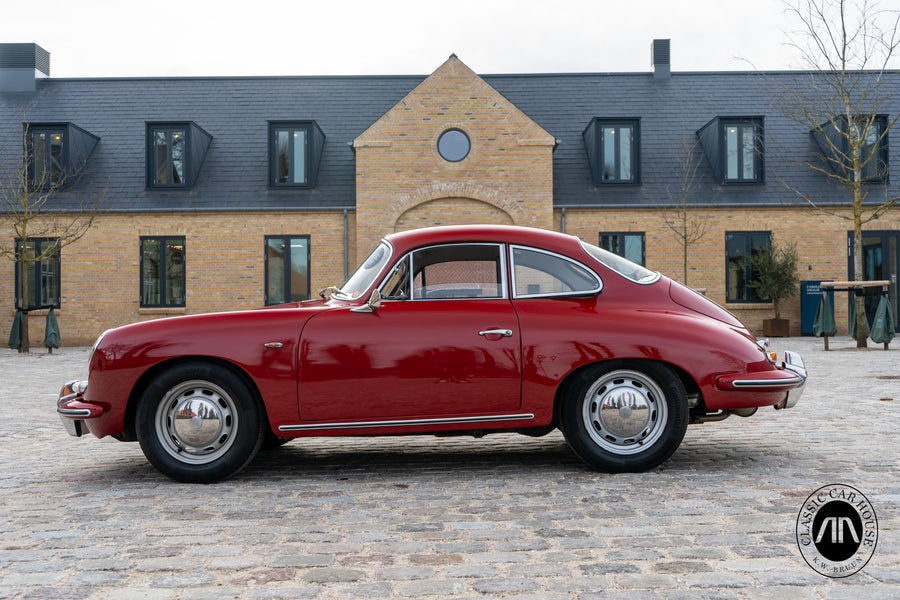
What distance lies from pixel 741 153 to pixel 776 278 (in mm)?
3826

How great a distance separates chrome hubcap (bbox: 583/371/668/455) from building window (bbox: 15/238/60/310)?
802 inches

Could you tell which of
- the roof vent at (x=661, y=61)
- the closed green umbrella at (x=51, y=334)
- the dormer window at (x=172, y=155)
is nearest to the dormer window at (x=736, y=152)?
the roof vent at (x=661, y=61)

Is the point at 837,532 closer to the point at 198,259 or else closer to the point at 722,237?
the point at 722,237

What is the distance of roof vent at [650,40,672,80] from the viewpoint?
24.7 meters

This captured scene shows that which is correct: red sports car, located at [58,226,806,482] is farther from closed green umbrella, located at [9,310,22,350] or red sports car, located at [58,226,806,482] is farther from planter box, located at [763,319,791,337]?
planter box, located at [763,319,791,337]

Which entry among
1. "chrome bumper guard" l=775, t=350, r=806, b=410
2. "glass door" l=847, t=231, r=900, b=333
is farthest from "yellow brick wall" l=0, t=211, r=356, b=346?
"chrome bumper guard" l=775, t=350, r=806, b=410

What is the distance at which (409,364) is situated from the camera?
4.49m

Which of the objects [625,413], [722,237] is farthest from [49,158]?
[625,413]

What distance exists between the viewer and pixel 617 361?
4.56 metres

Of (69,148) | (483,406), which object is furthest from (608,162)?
(483,406)

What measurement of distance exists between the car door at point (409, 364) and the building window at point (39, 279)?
19558 mm

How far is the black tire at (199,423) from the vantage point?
14.7ft

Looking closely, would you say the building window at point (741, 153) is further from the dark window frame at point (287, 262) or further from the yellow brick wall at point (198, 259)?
the dark window frame at point (287, 262)

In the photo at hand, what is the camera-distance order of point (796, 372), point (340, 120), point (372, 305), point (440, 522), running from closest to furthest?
point (440, 522), point (372, 305), point (796, 372), point (340, 120)
